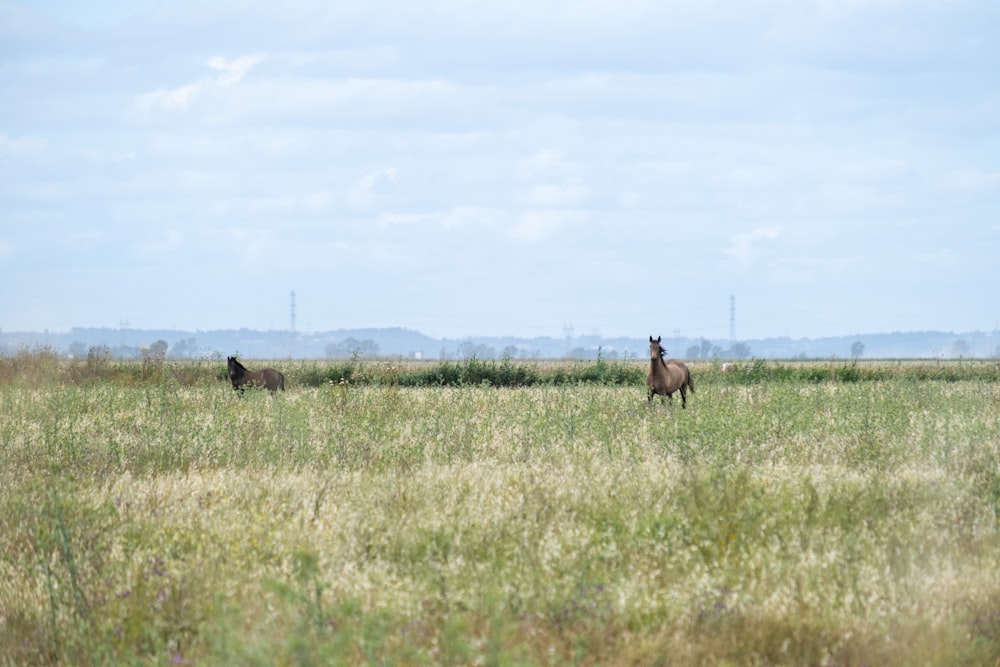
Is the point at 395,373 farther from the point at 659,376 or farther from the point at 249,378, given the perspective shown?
the point at 659,376

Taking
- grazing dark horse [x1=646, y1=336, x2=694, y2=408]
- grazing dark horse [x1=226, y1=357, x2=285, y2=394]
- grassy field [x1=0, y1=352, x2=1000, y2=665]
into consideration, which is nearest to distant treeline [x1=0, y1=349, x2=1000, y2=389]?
grazing dark horse [x1=226, y1=357, x2=285, y2=394]

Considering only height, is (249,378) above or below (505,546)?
above

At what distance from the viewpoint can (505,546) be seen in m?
8.02

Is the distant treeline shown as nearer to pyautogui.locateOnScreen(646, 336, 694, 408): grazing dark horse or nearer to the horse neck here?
pyautogui.locateOnScreen(646, 336, 694, 408): grazing dark horse

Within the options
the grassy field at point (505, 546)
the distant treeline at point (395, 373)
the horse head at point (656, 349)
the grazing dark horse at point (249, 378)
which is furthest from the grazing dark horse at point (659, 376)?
the grazing dark horse at point (249, 378)

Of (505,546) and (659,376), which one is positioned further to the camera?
(659,376)

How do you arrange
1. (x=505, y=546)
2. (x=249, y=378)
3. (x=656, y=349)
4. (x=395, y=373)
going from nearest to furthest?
1. (x=505, y=546)
2. (x=656, y=349)
3. (x=249, y=378)
4. (x=395, y=373)

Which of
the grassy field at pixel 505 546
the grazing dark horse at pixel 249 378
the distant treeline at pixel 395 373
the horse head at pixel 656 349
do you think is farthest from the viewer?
the distant treeline at pixel 395 373

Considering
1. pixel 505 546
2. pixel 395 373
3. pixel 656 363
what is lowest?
pixel 505 546

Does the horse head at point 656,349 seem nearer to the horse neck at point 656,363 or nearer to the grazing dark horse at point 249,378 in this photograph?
the horse neck at point 656,363

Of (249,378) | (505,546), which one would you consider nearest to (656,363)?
(249,378)

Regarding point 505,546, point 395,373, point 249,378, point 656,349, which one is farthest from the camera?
point 395,373

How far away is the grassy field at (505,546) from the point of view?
6227 millimetres

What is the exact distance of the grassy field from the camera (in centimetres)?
623
